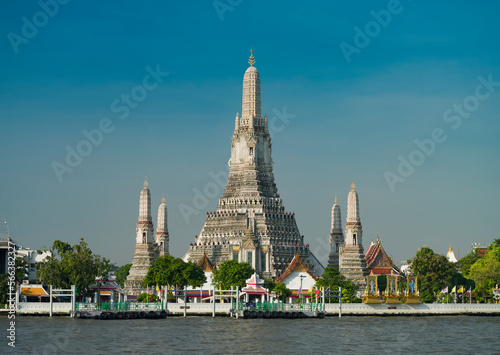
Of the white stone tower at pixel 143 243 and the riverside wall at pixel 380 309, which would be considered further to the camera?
the white stone tower at pixel 143 243

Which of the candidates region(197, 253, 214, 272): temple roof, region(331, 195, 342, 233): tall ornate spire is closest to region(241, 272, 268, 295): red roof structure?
region(197, 253, 214, 272): temple roof

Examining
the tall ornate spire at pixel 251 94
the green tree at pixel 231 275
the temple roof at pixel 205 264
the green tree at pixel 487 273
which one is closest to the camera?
the green tree at pixel 231 275

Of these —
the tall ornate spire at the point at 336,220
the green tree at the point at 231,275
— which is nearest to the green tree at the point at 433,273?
the tall ornate spire at the point at 336,220

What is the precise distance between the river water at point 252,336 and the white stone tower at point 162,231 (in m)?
53.2

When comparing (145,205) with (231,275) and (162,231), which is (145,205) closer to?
(162,231)

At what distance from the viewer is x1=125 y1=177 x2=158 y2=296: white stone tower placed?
15862cm

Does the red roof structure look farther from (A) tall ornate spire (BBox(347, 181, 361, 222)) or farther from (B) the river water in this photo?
(A) tall ornate spire (BBox(347, 181, 361, 222))

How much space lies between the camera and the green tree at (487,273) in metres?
138

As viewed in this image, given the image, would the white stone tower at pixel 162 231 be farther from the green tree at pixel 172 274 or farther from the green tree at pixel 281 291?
the green tree at pixel 281 291

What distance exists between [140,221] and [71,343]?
249ft

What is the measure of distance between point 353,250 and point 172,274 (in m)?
30.9

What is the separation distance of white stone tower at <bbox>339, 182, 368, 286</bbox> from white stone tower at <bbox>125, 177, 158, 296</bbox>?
2701cm

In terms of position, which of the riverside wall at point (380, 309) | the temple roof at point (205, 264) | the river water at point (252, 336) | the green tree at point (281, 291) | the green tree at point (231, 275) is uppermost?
the temple roof at point (205, 264)

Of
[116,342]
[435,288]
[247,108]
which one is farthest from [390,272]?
[116,342]
